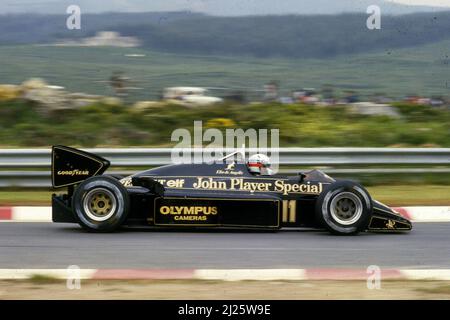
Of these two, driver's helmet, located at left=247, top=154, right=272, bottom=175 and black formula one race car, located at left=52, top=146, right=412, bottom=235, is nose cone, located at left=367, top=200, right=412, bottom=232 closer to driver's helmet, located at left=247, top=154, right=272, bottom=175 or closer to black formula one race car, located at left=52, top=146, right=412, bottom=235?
black formula one race car, located at left=52, top=146, right=412, bottom=235

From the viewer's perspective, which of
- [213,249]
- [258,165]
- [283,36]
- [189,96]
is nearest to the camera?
[213,249]

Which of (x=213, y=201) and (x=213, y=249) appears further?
(x=213, y=201)

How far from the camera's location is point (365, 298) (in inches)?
233

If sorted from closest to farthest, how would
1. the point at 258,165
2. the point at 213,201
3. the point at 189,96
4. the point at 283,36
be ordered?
1. the point at 213,201
2. the point at 258,165
3. the point at 189,96
4. the point at 283,36

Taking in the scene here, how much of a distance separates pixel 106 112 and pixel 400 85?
5.82 meters

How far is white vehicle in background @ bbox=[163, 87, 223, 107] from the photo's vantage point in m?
17.0

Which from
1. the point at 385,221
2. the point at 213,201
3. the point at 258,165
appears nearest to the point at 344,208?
the point at 385,221

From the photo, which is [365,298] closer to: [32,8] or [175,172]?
[175,172]

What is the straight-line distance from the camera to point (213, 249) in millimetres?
7941

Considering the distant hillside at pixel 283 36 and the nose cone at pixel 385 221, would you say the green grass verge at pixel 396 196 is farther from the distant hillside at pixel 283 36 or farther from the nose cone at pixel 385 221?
the distant hillside at pixel 283 36

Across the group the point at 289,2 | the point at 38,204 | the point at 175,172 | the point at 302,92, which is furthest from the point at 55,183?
the point at 289,2

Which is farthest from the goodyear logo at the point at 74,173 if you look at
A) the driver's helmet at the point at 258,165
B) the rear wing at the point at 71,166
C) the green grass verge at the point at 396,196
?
the green grass verge at the point at 396,196

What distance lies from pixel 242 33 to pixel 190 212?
1101 cm

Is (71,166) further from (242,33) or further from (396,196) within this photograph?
(242,33)
